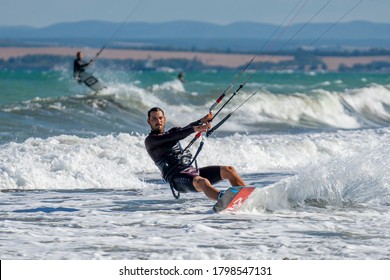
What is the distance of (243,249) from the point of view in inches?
377

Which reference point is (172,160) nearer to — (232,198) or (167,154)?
(167,154)

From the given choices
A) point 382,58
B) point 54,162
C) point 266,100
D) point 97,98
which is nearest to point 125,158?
point 54,162

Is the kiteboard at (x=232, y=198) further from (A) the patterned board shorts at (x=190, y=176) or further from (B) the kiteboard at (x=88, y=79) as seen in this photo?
(B) the kiteboard at (x=88, y=79)

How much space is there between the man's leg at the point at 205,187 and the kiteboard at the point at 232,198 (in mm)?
88

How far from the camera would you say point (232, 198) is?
37.2ft

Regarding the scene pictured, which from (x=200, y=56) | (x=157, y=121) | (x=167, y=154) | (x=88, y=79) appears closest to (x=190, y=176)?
(x=167, y=154)

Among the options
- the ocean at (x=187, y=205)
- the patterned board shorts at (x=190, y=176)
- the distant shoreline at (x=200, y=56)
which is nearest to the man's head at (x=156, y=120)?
the patterned board shorts at (x=190, y=176)

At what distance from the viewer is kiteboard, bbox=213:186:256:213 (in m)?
11.3

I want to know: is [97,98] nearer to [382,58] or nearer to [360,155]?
[360,155]

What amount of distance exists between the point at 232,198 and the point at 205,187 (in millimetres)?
322

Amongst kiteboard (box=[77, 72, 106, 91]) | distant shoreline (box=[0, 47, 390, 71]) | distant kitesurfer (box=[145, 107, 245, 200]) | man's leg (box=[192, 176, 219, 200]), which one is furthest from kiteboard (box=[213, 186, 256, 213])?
distant shoreline (box=[0, 47, 390, 71])

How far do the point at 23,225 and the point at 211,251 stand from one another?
2387 mm

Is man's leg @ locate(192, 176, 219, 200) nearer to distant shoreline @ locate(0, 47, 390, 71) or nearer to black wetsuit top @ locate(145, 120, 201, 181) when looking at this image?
black wetsuit top @ locate(145, 120, 201, 181)
